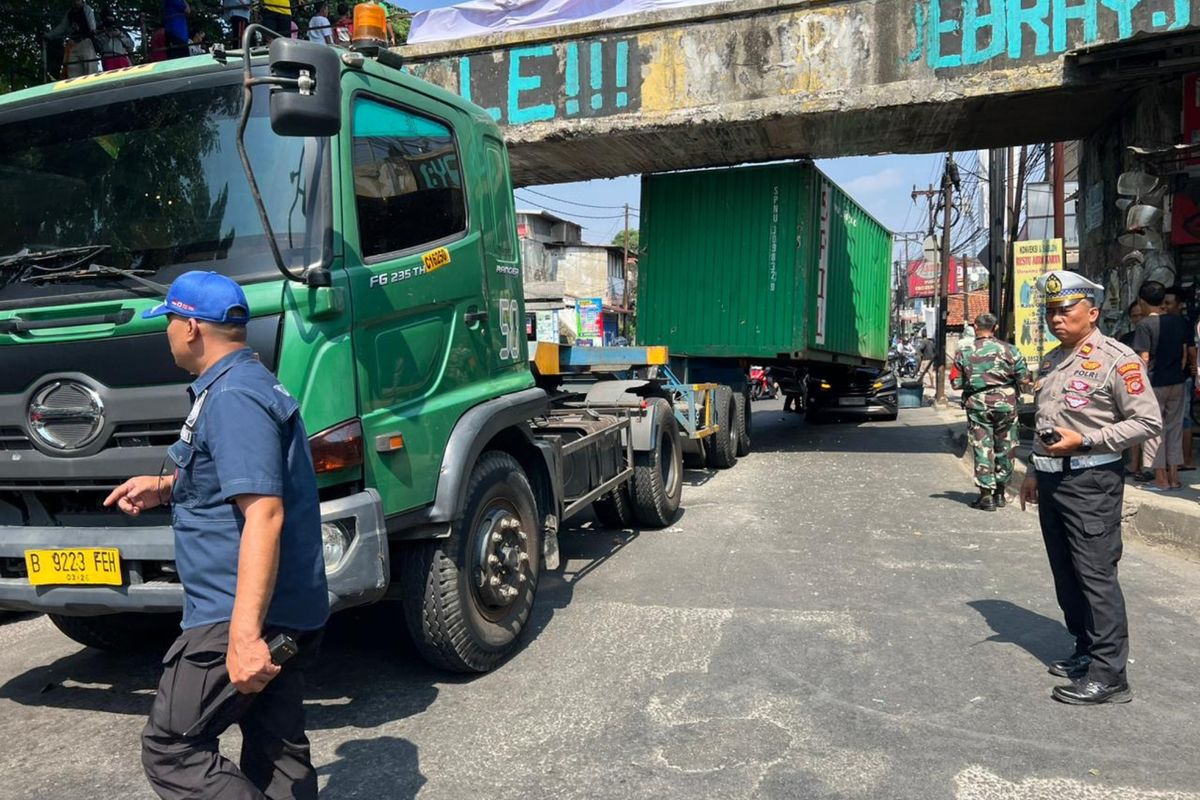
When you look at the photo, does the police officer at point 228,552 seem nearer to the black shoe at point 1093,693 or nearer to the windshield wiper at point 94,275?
the windshield wiper at point 94,275

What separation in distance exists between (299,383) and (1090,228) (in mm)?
10389

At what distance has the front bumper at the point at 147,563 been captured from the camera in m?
3.04

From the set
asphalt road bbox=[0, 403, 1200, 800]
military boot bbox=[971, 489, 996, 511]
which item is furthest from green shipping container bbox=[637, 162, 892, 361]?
asphalt road bbox=[0, 403, 1200, 800]

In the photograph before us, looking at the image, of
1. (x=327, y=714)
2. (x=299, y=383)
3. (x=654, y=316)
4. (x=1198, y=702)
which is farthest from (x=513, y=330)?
(x=654, y=316)

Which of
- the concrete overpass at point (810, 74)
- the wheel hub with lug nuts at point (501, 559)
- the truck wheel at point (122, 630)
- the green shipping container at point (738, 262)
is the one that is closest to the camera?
the wheel hub with lug nuts at point (501, 559)

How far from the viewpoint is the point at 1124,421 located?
11.8 feet

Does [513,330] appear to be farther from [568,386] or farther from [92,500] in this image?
[568,386]

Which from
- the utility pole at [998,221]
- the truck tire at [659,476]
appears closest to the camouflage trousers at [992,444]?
the truck tire at [659,476]

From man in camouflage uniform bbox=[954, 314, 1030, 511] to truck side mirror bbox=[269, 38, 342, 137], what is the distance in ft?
21.1

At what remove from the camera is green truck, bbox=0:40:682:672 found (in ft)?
10.1

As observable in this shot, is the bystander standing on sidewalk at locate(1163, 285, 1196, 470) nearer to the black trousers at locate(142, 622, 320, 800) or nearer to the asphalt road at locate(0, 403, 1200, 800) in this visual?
the asphalt road at locate(0, 403, 1200, 800)

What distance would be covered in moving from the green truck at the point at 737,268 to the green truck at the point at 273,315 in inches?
281

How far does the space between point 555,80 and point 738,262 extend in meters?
3.22

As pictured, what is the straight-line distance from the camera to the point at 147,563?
3127 mm
